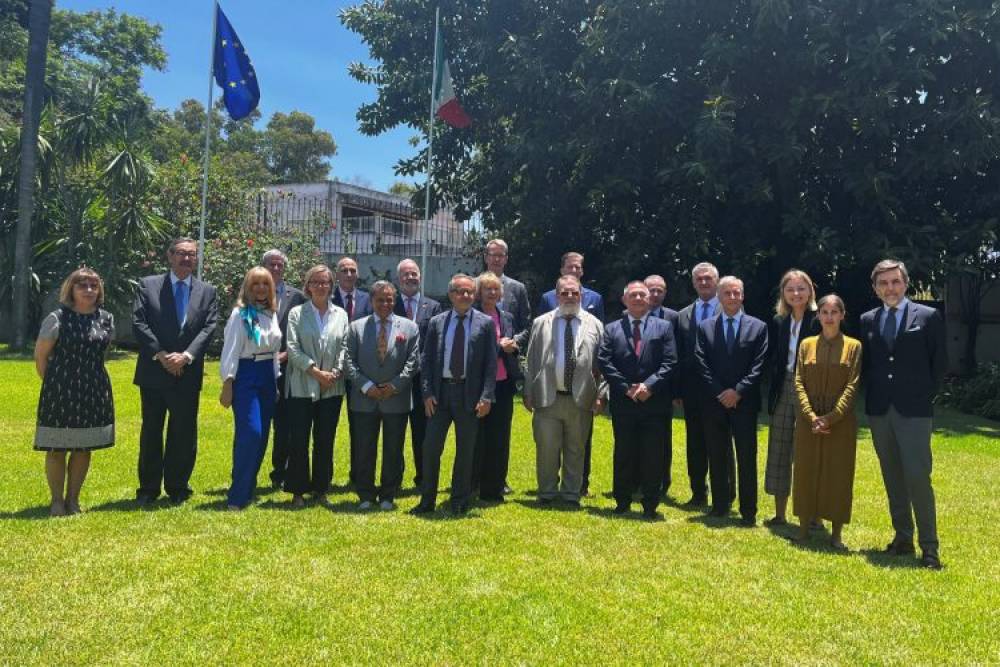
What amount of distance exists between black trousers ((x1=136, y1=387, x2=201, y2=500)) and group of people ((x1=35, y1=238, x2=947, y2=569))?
0.01 m

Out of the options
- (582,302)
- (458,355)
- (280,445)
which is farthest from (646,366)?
(280,445)

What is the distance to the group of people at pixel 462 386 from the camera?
577 cm

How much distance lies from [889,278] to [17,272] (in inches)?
817

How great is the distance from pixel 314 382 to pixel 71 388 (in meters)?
1.72

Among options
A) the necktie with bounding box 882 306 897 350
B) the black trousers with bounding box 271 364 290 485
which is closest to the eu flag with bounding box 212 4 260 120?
the black trousers with bounding box 271 364 290 485

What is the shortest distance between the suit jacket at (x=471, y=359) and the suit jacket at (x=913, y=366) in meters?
2.77

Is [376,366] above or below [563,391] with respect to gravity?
above

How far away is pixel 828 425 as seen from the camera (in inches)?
218

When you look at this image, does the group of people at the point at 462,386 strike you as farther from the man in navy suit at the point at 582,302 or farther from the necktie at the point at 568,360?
the man in navy suit at the point at 582,302

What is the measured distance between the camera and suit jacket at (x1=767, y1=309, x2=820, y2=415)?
609 centimetres

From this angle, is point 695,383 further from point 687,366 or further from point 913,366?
point 913,366

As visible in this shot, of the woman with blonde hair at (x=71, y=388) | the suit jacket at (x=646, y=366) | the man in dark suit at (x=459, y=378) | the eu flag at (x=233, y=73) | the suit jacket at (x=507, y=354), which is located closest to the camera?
the woman with blonde hair at (x=71, y=388)

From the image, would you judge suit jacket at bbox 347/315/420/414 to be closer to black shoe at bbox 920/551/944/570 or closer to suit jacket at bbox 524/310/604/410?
suit jacket at bbox 524/310/604/410

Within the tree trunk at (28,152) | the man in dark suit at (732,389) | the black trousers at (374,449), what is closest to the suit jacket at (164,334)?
the black trousers at (374,449)
